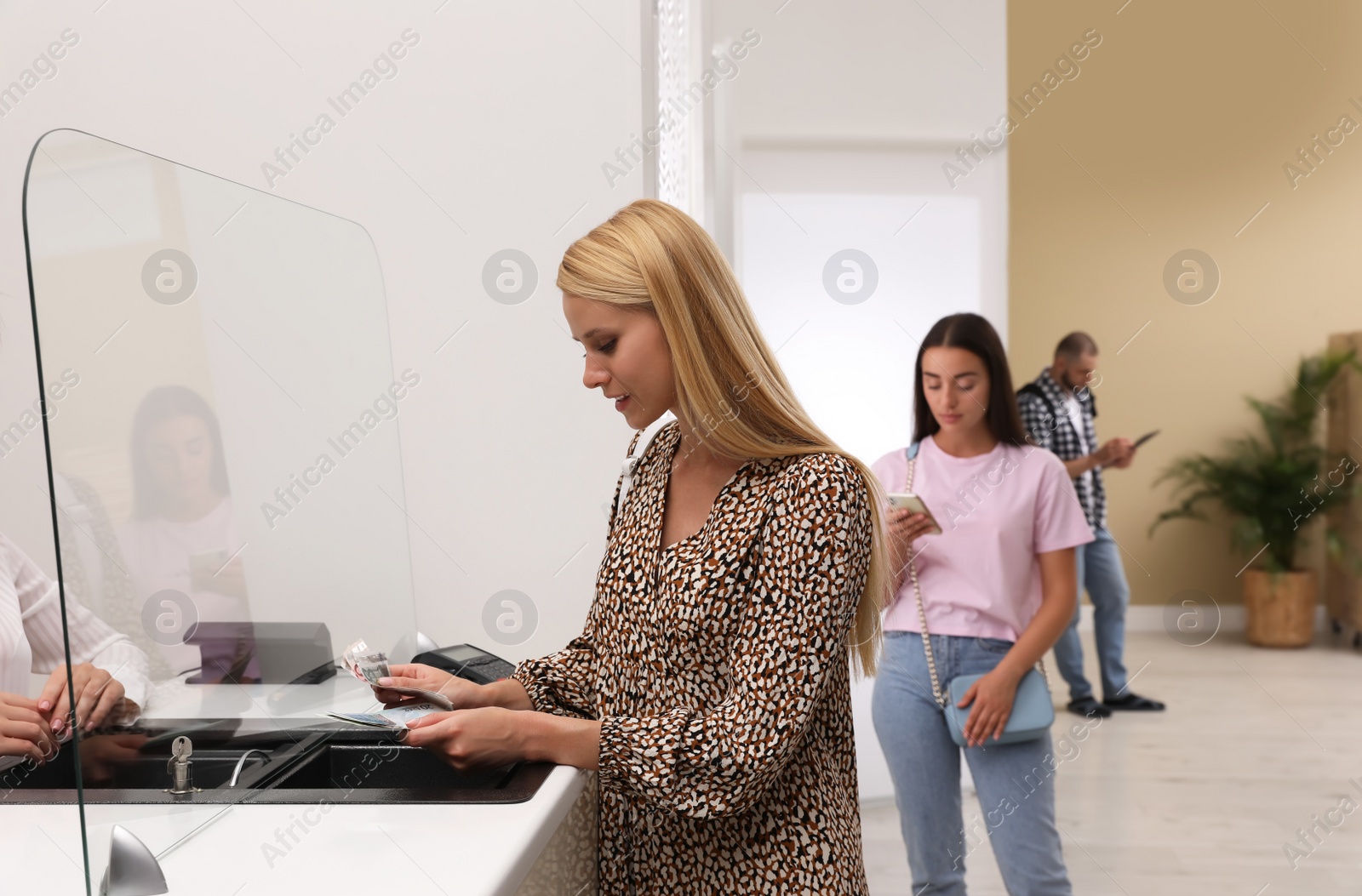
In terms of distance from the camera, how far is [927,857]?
2414 mm

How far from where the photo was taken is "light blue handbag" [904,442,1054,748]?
2.30 metres

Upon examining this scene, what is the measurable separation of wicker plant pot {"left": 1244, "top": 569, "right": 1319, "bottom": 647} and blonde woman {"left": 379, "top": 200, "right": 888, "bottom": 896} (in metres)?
6.26

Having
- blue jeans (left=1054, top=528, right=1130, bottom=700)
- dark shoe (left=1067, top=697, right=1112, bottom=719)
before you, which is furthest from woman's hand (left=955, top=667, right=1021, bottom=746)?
dark shoe (left=1067, top=697, right=1112, bottom=719)

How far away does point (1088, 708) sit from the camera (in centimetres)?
534

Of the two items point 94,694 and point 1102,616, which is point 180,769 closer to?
point 94,694

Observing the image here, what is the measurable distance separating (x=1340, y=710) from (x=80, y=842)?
5.66 meters

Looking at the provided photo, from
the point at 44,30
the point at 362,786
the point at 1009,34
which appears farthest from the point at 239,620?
the point at 1009,34

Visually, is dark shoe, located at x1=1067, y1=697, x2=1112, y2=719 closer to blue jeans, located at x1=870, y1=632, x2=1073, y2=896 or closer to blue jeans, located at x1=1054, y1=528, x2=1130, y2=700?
blue jeans, located at x1=1054, y1=528, x2=1130, y2=700

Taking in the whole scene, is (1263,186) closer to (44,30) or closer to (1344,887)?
(1344,887)

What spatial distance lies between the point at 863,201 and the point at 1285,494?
4352 mm

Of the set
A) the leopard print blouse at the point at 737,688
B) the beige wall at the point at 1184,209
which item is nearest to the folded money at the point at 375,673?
the leopard print blouse at the point at 737,688

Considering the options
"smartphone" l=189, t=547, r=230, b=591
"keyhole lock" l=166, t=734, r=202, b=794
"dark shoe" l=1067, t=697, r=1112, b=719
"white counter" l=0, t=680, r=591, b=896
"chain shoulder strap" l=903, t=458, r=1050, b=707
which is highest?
"smartphone" l=189, t=547, r=230, b=591

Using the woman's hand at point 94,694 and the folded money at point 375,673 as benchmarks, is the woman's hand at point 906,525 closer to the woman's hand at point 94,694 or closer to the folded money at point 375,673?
the folded money at point 375,673

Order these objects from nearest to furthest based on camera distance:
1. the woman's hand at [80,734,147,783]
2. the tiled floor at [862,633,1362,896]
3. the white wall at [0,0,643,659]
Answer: the woman's hand at [80,734,147,783] < the white wall at [0,0,643,659] < the tiled floor at [862,633,1362,896]
